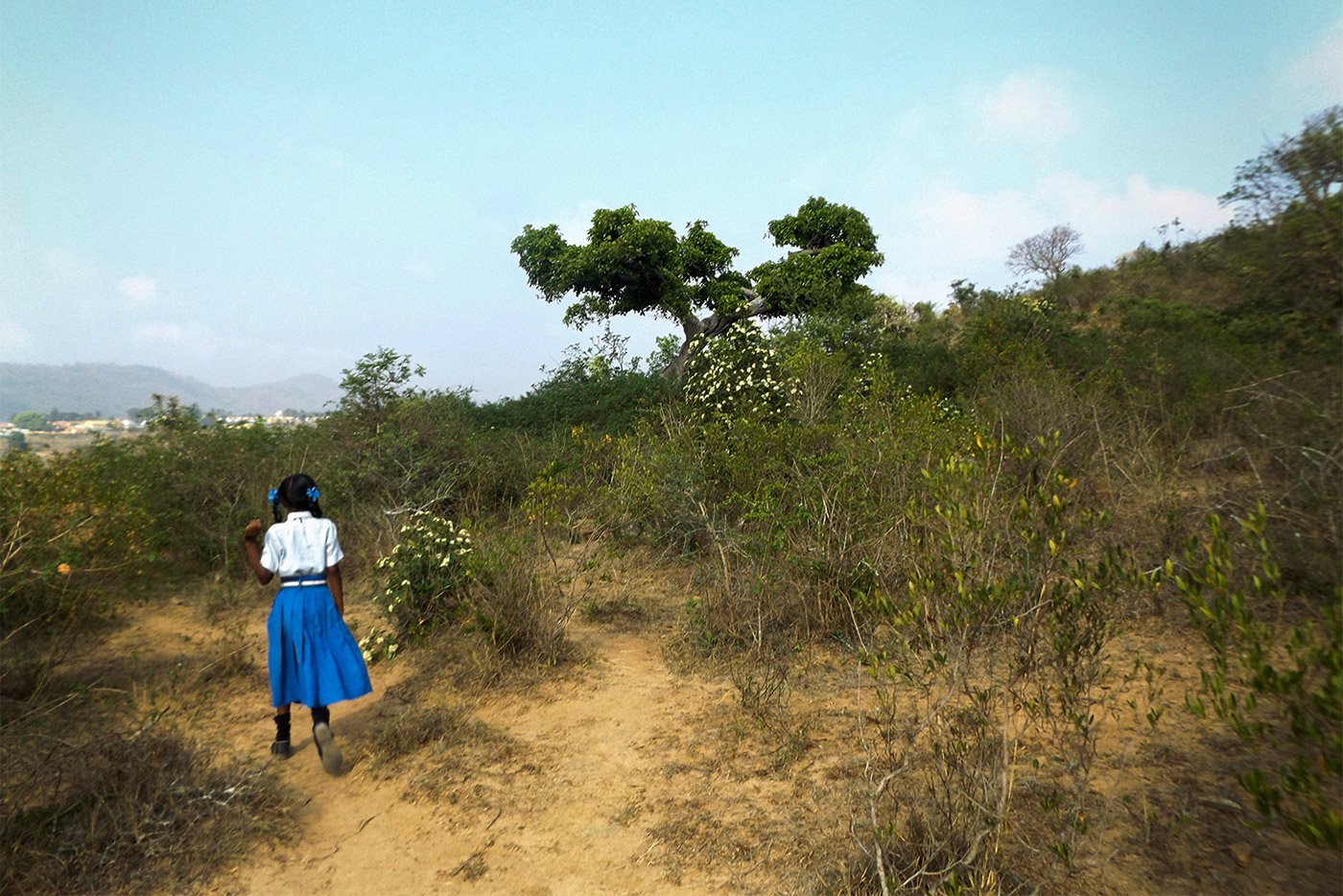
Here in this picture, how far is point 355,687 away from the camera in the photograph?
4.16 meters

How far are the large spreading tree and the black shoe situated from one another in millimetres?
15390

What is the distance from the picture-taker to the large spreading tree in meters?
19.5

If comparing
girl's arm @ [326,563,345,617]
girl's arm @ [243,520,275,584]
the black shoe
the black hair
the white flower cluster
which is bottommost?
the black shoe

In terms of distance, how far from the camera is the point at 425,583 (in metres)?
5.94

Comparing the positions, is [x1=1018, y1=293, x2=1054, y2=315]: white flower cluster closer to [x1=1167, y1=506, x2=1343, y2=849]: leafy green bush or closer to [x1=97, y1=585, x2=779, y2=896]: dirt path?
[x1=97, y1=585, x2=779, y2=896]: dirt path

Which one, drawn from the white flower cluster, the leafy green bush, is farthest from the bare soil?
the white flower cluster

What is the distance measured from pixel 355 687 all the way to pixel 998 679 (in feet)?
12.1

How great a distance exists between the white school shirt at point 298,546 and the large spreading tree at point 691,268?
49.7 feet

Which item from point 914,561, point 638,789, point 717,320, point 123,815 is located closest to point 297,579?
point 123,815

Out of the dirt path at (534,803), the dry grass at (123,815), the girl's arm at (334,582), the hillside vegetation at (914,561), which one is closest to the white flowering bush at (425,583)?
the hillside vegetation at (914,561)

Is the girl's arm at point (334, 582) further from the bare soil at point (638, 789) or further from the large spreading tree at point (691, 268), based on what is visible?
the large spreading tree at point (691, 268)

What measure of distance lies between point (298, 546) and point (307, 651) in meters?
0.54

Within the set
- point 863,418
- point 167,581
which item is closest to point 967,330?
point 863,418

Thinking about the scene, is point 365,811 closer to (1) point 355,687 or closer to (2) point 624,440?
(1) point 355,687
